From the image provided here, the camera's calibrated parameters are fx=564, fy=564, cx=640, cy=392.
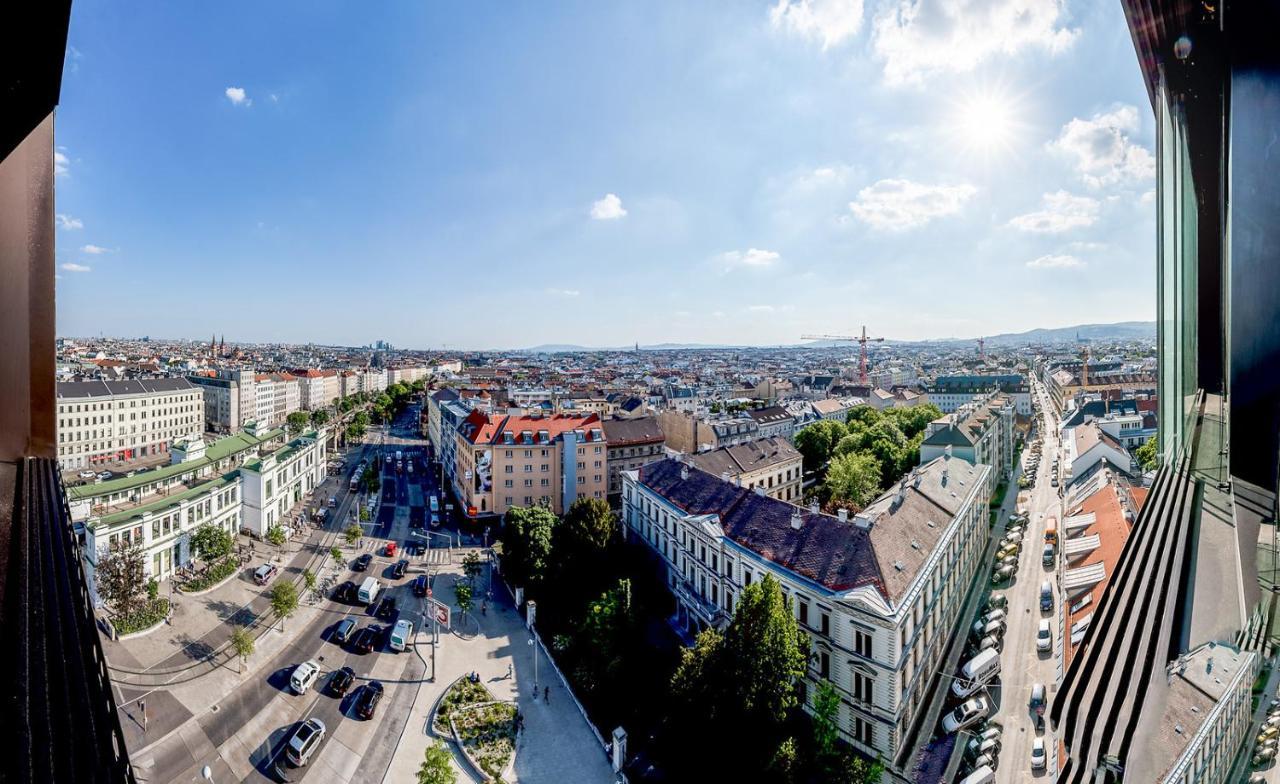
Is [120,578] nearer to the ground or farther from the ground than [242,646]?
farther from the ground

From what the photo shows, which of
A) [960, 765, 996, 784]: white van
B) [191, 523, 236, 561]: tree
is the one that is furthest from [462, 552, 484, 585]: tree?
[960, 765, 996, 784]: white van

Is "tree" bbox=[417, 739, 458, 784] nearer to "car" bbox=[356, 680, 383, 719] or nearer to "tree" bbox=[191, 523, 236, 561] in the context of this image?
"car" bbox=[356, 680, 383, 719]

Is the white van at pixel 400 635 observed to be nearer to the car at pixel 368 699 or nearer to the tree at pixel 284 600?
the car at pixel 368 699

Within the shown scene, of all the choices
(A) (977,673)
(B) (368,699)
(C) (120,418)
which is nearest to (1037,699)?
(A) (977,673)

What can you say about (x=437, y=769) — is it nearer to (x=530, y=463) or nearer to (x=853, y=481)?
(x=530, y=463)

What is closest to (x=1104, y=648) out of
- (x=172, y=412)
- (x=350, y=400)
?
(x=172, y=412)

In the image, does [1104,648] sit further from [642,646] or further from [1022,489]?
[1022,489]

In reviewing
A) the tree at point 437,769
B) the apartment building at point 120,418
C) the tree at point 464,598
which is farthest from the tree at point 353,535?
the tree at point 437,769
